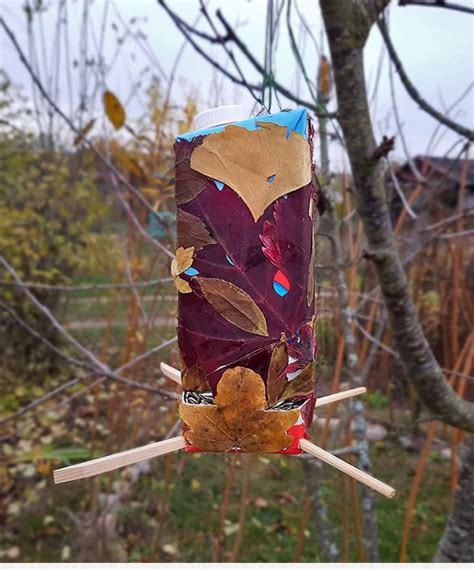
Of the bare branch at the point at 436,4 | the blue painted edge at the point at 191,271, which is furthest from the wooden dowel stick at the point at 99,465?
the bare branch at the point at 436,4

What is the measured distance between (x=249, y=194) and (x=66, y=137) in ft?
→ 6.80

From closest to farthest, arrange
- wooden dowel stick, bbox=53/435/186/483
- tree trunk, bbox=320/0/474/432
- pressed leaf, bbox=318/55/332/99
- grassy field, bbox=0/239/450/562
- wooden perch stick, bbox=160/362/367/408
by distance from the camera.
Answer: wooden dowel stick, bbox=53/435/186/483 → wooden perch stick, bbox=160/362/367/408 → tree trunk, bbox=320/0/474/432 → pressed leaf, bbox=318/55/332/99 → grassy field, bbox=0/239/450/562


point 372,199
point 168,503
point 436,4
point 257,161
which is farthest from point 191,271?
point 168,503

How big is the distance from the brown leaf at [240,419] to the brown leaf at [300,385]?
A: 0.02 metres

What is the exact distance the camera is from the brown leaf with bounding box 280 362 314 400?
1.70 feet

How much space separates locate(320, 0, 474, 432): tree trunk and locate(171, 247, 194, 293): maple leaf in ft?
1.13

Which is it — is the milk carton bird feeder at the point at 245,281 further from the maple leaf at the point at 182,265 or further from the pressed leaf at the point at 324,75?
the pressed leaf at the point at 324,75

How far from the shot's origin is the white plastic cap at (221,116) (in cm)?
52

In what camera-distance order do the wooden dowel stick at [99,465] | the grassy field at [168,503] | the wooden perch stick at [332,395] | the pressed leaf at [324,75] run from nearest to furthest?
1. the wooden dowel stick at [99,465]
2. the wooden perch stick at [332,395]
3. the pressed leaf at [324,75]
4. the grassy field at [168,503]

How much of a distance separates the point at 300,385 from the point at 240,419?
0.06 m

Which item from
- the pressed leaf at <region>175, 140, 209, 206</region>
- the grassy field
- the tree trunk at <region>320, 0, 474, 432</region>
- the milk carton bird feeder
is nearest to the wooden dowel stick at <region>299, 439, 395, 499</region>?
the milk carton bird feeder

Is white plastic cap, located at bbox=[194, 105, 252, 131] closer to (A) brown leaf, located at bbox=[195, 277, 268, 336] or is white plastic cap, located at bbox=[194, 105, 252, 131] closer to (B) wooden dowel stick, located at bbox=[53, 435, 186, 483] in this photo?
(A) brown leaf, located at bbox=[195, 277, 268, 336]

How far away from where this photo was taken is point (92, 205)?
2.50m

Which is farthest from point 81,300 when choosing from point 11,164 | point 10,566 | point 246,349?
point 246,349
